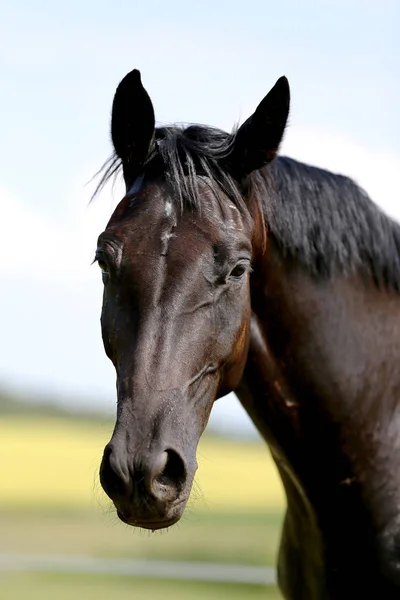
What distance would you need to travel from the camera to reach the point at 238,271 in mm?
3023

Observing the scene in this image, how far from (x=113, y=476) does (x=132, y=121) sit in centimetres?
140

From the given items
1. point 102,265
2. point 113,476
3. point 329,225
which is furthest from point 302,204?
point 113,476

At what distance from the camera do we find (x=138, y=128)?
11.0 feet

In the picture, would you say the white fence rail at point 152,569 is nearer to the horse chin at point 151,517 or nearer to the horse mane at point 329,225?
the horse mane at point 329,225

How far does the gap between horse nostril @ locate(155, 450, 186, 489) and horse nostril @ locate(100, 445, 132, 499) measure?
0.36 feet

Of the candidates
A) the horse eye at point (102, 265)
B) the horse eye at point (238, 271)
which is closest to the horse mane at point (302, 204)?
the horse eye at point (238, 271)

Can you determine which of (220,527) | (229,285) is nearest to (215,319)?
(229,285)

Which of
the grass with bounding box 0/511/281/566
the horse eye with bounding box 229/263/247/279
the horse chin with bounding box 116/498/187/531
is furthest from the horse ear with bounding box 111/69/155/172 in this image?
the grass with bounding box 0/511/281/566

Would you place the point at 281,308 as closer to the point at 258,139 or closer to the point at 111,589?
the point at 258,139

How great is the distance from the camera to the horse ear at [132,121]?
332 centimetres

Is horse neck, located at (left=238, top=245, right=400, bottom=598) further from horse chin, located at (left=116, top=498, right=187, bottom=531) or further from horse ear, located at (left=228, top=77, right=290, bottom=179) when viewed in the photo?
horse chin, located at (left=116, top=498, right=187, bottom=531)

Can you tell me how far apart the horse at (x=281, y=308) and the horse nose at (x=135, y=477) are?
0.83ft

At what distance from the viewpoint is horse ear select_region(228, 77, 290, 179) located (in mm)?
3264

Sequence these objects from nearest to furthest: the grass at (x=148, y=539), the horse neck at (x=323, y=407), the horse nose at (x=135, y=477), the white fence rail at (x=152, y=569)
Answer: the horse nose at (x=135, y=477) < the horse neck at (x=323, y=407) < the white fence rail at (x=152, y=569) < the grass at (x=148, y=539)
